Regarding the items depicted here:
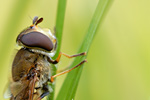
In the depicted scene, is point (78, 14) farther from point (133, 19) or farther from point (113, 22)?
point (133, 19)

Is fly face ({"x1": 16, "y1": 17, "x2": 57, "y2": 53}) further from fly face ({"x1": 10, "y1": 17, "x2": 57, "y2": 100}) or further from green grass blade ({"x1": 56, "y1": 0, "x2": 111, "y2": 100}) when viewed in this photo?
green grass blade ({"x1": 56, "y1": 0, "x2": 111, "y2": 100})

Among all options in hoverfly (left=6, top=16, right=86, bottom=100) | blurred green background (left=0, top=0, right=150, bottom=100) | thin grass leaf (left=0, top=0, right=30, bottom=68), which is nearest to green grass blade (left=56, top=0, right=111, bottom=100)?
hoverfly (left=6, top=16, right=86, bottom=100)

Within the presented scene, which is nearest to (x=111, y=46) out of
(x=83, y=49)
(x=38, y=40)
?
(x=38, y=40)

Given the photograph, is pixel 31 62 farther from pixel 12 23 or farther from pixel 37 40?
pixel 12 23

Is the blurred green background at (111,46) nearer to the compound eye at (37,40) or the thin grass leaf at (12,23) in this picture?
the thin grass leaf at (12,23)

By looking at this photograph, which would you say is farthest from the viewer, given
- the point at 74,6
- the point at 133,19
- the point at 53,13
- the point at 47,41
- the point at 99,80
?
the point at 53,13

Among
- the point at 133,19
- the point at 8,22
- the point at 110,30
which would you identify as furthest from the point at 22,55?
the point at 133,19

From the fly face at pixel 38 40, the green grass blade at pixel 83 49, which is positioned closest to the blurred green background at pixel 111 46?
the fly face at pixel 38 40
